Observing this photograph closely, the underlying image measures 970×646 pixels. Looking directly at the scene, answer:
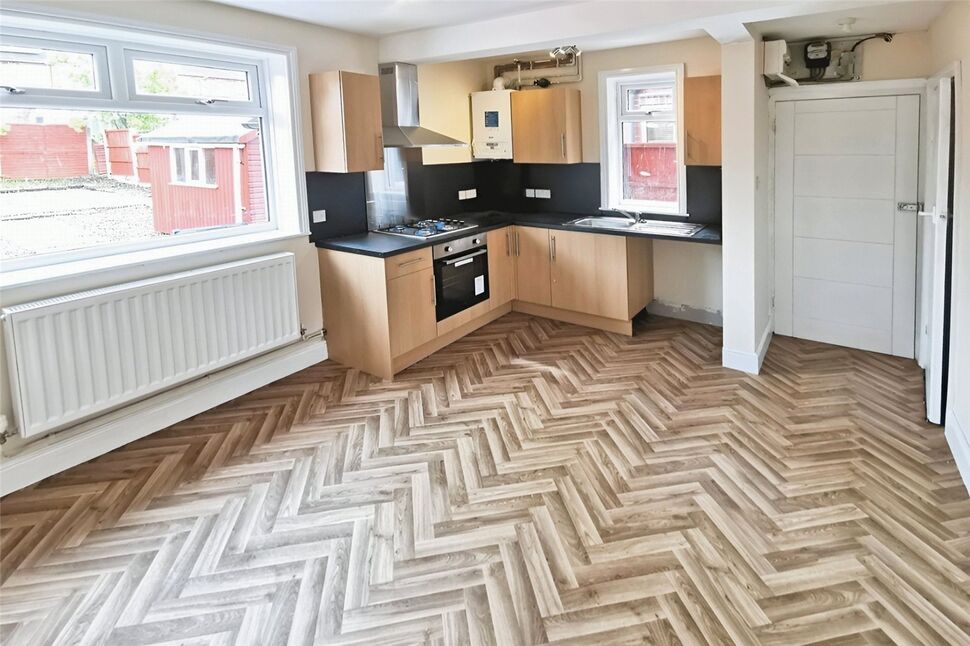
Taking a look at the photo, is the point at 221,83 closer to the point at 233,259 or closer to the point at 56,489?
the point at 233,259

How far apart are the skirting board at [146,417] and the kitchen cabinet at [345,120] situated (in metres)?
1.32

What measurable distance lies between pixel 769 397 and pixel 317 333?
10.2ft

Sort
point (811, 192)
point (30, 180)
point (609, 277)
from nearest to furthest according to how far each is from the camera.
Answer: point (30, 180) < point (811, 192) < point (609, 277)

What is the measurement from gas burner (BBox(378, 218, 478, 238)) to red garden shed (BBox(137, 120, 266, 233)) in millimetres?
1021

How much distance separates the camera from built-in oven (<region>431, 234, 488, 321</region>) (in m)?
5.01

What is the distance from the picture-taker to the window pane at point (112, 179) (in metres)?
3.43

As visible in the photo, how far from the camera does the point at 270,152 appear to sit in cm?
466

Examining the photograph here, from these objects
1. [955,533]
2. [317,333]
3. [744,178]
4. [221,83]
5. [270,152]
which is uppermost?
[221,83]

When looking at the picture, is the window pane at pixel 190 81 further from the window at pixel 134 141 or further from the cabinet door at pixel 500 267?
the cabinet door at pixel 500 267

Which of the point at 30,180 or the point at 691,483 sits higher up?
the point at 30,180

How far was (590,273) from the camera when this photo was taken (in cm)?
547

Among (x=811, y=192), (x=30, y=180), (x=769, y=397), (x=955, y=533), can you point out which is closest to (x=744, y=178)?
(x=811, y=192)

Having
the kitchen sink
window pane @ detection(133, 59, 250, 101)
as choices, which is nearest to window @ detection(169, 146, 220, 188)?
window pane @ detection(133, 59, 250, 101)

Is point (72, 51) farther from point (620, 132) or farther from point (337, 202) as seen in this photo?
point (620, 132)
